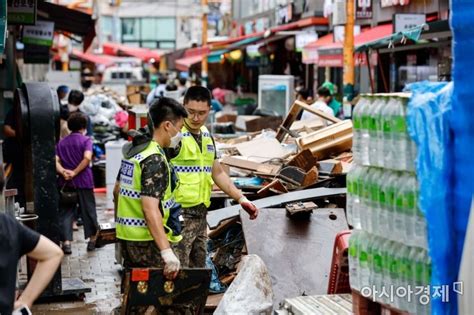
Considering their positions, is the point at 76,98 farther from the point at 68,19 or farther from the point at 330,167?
the point at 330,167

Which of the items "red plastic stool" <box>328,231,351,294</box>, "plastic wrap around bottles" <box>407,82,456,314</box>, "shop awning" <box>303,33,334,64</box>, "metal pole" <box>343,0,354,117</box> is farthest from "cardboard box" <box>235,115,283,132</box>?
"plastic wrap around bottles" <box>407,82,456,314</box>

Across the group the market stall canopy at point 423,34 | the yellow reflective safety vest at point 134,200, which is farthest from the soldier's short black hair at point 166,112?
the market stall canopy at point 423,34

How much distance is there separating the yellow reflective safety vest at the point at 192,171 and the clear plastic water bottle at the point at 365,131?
9.00 ft

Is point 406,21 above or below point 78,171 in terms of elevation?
A: above

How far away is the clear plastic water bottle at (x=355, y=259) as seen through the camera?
20.2 feet

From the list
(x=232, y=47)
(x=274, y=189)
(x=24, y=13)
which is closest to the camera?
(x=274, y=189)

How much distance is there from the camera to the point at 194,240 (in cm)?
854

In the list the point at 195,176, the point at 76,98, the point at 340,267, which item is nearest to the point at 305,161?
the point at 195,176

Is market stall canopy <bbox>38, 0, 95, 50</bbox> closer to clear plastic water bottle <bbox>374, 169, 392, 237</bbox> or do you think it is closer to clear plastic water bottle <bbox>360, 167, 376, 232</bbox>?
clear plastic water bottle <bbox>360, 167, 376, 232</bbox>

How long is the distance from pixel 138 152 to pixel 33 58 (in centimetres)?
1637

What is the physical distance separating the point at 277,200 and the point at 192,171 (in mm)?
1662

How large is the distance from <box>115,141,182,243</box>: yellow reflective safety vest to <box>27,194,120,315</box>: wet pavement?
96.2 inches

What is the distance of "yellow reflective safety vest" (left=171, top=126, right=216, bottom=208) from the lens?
8.54 meters

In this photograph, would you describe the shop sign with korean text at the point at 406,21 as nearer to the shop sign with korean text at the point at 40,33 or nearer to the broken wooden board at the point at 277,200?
the shop sign with korean text at the point at 40,33
